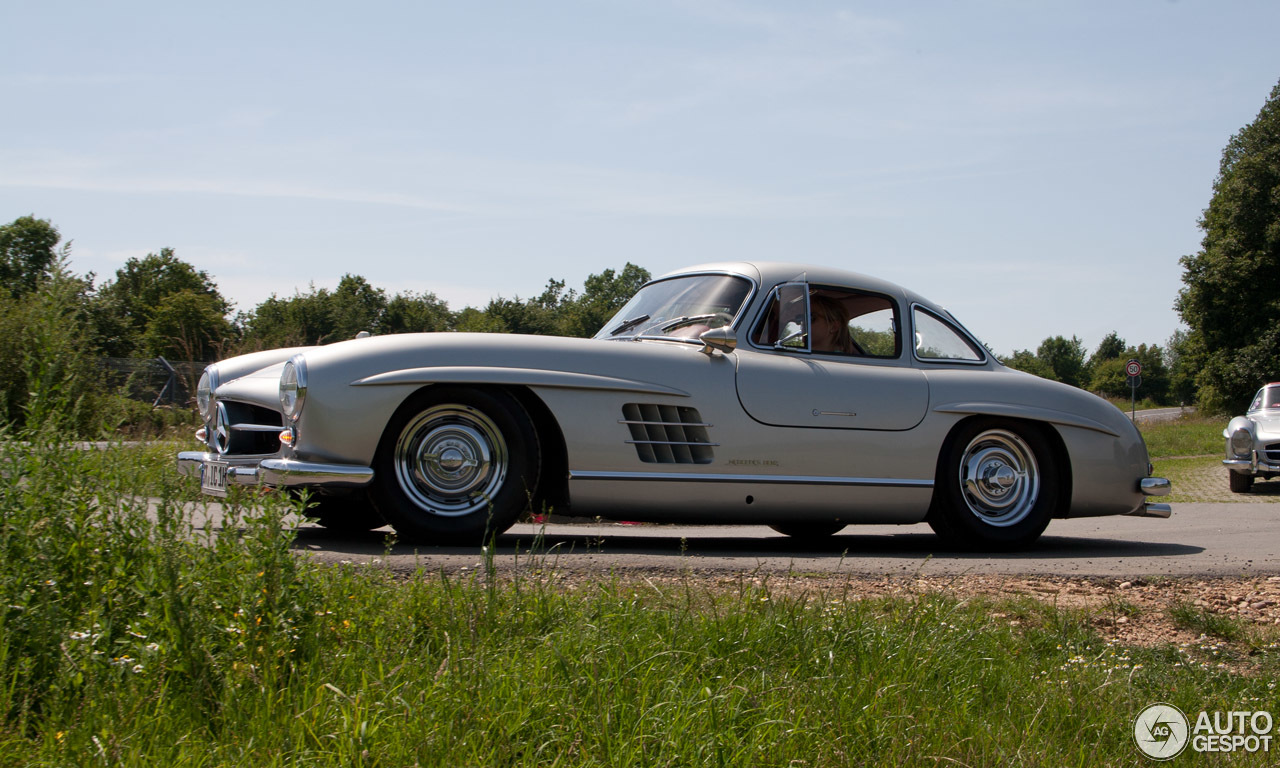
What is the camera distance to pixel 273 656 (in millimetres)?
2613

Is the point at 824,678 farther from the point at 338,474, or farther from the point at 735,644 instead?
the point at 338,474

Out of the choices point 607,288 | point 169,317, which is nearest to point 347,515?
point 169,317

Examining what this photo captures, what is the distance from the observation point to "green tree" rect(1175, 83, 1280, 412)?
142ft

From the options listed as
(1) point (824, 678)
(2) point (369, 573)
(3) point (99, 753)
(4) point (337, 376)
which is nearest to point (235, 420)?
(4) point (337, 376)

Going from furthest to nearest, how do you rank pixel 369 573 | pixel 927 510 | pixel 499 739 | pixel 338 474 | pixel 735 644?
pixel 927 510, pixel 338 474, pixel 369 573, pixel 735 644, pixel 499 739

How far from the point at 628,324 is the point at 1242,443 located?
37.9 feet

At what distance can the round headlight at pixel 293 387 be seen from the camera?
449cm

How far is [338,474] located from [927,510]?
3.18m

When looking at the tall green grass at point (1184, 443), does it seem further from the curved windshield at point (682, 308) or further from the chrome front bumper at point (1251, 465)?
the curved windshield at point (682, 308)

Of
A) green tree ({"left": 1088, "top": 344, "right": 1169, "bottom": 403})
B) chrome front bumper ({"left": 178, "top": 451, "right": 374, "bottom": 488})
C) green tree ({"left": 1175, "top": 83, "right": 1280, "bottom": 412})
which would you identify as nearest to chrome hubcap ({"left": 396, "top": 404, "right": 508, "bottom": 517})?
chrome front bumper ({"left": 178, "top": 451, "right": 374, "bottom": 488})

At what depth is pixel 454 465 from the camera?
4.73m

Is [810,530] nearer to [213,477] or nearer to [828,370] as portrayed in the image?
[828,370]

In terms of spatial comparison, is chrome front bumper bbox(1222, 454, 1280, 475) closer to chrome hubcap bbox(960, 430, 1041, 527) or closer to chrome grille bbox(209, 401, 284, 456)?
chrome hubcap bbox(960, 430, 1041, 527)

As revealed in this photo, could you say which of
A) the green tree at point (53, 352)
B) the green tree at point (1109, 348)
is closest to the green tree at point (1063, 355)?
the green tree at point (1109, 348)
